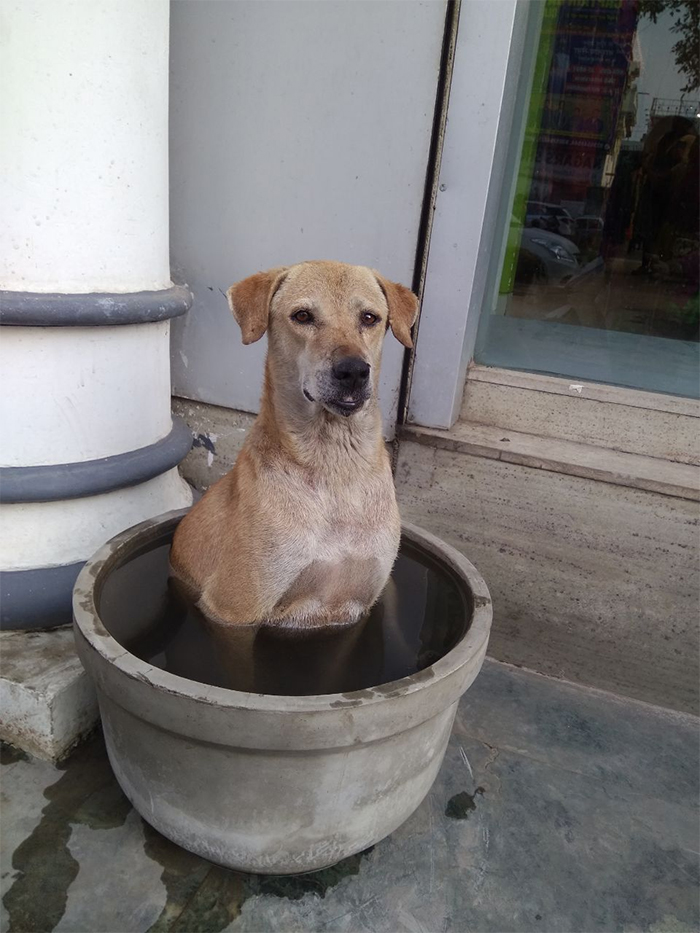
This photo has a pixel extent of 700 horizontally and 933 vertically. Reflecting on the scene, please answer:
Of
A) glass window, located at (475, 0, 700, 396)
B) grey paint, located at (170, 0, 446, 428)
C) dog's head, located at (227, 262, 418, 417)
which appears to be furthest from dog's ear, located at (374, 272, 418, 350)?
glass window, located at (475, 0, 700, 396)

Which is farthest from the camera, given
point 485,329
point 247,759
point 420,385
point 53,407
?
point 485,329

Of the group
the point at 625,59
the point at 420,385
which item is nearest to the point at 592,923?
the point at 420,385

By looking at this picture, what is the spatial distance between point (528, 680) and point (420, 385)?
56.5 inches

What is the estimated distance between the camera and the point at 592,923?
6.57 ft

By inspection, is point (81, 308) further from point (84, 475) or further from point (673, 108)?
point (673, 108)

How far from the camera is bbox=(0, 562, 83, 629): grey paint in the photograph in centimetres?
250

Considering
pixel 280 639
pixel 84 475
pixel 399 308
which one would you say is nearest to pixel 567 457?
pixel 399 308

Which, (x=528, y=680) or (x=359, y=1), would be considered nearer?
(x=359, y=1)

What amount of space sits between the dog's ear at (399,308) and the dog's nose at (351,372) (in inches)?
14.2

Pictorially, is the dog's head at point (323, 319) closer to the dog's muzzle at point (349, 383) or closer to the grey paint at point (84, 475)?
the dog's muzzle at point (349, 383)

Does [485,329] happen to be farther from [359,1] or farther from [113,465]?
[113,465]

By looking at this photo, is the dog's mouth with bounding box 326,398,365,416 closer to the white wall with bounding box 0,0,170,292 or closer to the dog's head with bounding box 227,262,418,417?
the dog's head with bounding box 227,262,418,417

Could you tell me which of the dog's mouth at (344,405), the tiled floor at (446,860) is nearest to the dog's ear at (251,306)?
the dog's mouth at (344,405)

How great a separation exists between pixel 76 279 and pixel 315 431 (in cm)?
107
